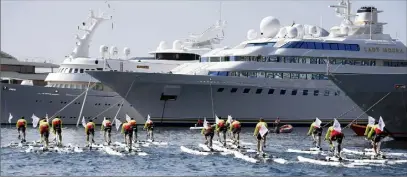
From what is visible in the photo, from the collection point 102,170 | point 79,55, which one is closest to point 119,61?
point 79,55

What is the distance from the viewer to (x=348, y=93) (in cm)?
4856

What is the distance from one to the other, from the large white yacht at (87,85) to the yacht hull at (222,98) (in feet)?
8.20

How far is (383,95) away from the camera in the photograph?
4688cm

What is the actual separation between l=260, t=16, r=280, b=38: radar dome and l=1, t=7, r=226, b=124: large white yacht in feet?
29.5

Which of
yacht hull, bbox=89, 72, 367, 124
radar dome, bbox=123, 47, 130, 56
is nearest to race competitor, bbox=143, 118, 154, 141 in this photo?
yacht hull, bbox=89, 72, 367, 124

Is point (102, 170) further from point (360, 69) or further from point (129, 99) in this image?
point (360, 69)

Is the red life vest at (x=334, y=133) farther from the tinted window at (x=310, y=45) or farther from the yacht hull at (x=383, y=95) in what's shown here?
the tinted window at (x=310, y=45)

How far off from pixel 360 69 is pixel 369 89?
66.2ft

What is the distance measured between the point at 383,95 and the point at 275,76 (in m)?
18.8

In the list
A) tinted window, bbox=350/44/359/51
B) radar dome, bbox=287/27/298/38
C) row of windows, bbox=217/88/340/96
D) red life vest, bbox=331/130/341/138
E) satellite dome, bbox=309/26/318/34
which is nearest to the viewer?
red life vest, bbox=331/130/341/138

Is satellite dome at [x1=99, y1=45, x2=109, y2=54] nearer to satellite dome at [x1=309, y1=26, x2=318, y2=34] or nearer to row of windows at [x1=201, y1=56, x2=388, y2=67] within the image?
row of windows at [x1=201, y1=56, x2=388, y2=67]

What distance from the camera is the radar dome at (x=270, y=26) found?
6831 centimetres

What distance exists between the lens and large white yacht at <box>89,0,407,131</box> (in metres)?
61.5

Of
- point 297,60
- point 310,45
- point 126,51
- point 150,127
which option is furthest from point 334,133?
point 126,51
